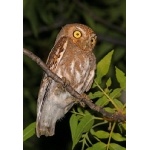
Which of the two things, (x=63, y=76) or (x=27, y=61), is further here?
(x=27, y=61)

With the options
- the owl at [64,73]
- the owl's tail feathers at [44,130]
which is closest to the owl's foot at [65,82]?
the owl at [64,73]

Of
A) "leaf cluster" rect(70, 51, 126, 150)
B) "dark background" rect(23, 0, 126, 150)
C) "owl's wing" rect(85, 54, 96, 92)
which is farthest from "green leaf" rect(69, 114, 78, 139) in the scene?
"dark background" rect(23, 0, 126, 150)

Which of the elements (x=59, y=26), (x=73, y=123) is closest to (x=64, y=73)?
(x=73, y=123)

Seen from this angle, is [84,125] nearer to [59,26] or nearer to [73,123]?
[73,123]

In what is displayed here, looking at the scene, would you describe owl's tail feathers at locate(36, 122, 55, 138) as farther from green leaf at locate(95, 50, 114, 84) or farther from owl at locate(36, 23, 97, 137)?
green leaf at locate(95, 50, 114, 84)
